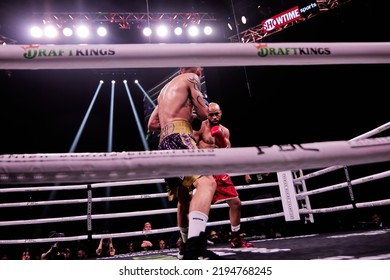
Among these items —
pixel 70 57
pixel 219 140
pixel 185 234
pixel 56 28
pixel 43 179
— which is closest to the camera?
pixel 43 179

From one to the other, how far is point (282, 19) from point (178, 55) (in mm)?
8752

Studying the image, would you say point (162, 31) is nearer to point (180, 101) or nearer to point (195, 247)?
point (180, 101)

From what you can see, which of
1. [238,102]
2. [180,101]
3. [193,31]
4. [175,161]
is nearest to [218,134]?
[180,101]

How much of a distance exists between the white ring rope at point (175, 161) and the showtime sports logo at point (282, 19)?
870 cm

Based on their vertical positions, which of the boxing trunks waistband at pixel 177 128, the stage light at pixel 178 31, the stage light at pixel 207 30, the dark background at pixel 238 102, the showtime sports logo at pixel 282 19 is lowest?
the boxing trunks waistband at pixel 177 128

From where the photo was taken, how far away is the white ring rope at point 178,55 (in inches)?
46.8

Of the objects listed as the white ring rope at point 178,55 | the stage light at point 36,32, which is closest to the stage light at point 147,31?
the stage light at point 36,32

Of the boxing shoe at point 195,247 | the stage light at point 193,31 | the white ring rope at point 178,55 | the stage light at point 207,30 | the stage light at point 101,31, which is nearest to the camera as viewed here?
the white ring rope at point 178,55

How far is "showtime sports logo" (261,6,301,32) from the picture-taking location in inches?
344

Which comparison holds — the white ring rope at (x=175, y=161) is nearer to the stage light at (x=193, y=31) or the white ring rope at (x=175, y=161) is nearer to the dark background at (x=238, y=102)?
the dark background at (x=238, y=102)

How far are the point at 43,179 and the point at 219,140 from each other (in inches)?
86.0

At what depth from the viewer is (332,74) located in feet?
31.6
